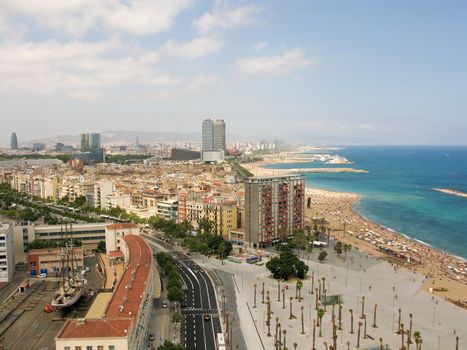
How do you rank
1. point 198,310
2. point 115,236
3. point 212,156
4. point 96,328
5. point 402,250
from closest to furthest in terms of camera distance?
point 96,328
point 198,310
point 115,236
point 402,250
point 212,156

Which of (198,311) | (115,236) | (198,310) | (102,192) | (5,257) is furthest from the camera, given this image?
(102,192)

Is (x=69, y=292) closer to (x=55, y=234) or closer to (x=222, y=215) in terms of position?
(x=55, y=234)

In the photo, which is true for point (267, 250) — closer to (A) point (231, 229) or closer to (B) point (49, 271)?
(A) point (231, 229)

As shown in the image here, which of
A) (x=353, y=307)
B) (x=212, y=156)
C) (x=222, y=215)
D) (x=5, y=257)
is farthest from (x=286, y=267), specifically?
(x=212, y=156)

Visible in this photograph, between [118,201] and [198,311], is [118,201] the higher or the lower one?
the higher one

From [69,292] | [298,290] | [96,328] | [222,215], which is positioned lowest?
[298,290]

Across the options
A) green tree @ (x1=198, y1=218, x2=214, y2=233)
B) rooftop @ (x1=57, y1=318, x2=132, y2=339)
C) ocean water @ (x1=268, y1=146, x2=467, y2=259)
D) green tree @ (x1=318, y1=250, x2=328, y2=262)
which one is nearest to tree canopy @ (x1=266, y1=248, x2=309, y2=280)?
green tree @ (x1=318, y1=250, x2=328, y2=262)

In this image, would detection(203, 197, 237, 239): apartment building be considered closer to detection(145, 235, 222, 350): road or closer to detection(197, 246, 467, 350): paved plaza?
detection(197, 246, 467, 350): paved plaza

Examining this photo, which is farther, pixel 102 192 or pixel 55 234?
pixel 102 192
